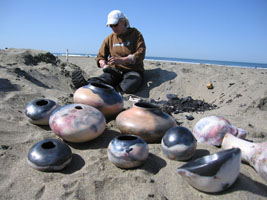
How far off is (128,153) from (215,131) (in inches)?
45.6

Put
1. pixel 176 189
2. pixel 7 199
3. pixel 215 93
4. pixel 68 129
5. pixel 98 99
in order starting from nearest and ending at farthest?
pixel 7 199, pixel 176 189, pixel 68 129, pixel 98 99, pixel 215 93

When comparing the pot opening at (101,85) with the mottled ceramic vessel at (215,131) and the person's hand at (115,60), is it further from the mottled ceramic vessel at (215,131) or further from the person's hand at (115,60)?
the person's hand at (115,60)

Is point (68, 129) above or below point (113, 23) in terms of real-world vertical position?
below

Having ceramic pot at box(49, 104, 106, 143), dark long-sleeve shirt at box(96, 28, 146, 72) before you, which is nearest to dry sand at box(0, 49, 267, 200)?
ceramic pot at box(49, 104, 106, 143)

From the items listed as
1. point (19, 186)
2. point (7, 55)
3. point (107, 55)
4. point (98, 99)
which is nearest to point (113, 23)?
point (107, 55)

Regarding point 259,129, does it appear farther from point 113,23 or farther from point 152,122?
point 113,23

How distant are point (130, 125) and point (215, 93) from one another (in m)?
3.67

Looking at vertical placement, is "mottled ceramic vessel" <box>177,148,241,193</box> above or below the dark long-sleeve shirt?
below

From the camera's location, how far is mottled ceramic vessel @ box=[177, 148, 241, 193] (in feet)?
5.67

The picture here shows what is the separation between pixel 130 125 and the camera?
270cm

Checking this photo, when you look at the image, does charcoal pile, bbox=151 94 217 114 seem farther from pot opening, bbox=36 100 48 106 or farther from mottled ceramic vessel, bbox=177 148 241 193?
mottled ceramic vessel, bbox=177 148 241 193

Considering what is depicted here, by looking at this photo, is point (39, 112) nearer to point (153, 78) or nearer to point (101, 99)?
point (101, 99)

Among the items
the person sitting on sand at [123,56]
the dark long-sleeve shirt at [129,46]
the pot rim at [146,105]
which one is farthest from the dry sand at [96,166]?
the dark long-sleeve shirt at [129,46]

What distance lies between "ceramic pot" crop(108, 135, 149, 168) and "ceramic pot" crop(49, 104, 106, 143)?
16.7 inches
